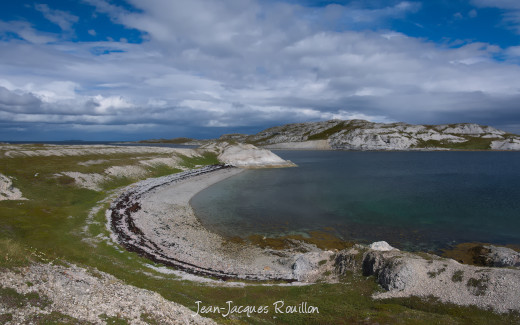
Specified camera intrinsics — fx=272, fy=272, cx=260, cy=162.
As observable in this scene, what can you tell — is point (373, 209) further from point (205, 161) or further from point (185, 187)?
point (205, 161)

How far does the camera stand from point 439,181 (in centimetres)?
8300

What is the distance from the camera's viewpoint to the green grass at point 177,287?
17172 mm

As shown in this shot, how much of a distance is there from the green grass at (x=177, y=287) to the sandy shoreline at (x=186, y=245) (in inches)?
→ 113

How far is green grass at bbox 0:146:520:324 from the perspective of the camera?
17.2 m

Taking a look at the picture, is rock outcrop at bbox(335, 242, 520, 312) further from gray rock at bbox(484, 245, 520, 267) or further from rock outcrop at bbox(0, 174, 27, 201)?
rock outcrop at bbox(0, 174, 27, 201)

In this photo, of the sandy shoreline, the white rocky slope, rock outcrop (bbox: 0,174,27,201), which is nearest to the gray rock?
the sandy shoreline

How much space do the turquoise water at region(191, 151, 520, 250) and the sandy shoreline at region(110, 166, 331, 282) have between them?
14.4 feet

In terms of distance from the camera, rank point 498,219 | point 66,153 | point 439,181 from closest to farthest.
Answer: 1. point 498,219
2. point 439,181
3. point 66,153

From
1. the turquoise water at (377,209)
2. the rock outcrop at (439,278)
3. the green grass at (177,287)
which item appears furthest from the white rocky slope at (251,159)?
the rock outcrop at (439,278)

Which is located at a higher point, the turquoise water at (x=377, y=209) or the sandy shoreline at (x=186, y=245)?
the turquoise water at (x=377, y=209)

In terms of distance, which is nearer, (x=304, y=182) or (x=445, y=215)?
(x=445, y=215)

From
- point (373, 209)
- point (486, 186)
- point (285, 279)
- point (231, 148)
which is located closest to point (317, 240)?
point (285, 279)

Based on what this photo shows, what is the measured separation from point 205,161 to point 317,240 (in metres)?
97.3

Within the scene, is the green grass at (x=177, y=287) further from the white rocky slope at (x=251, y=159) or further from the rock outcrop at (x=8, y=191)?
the white rocky slope at (x=251, y=159)
